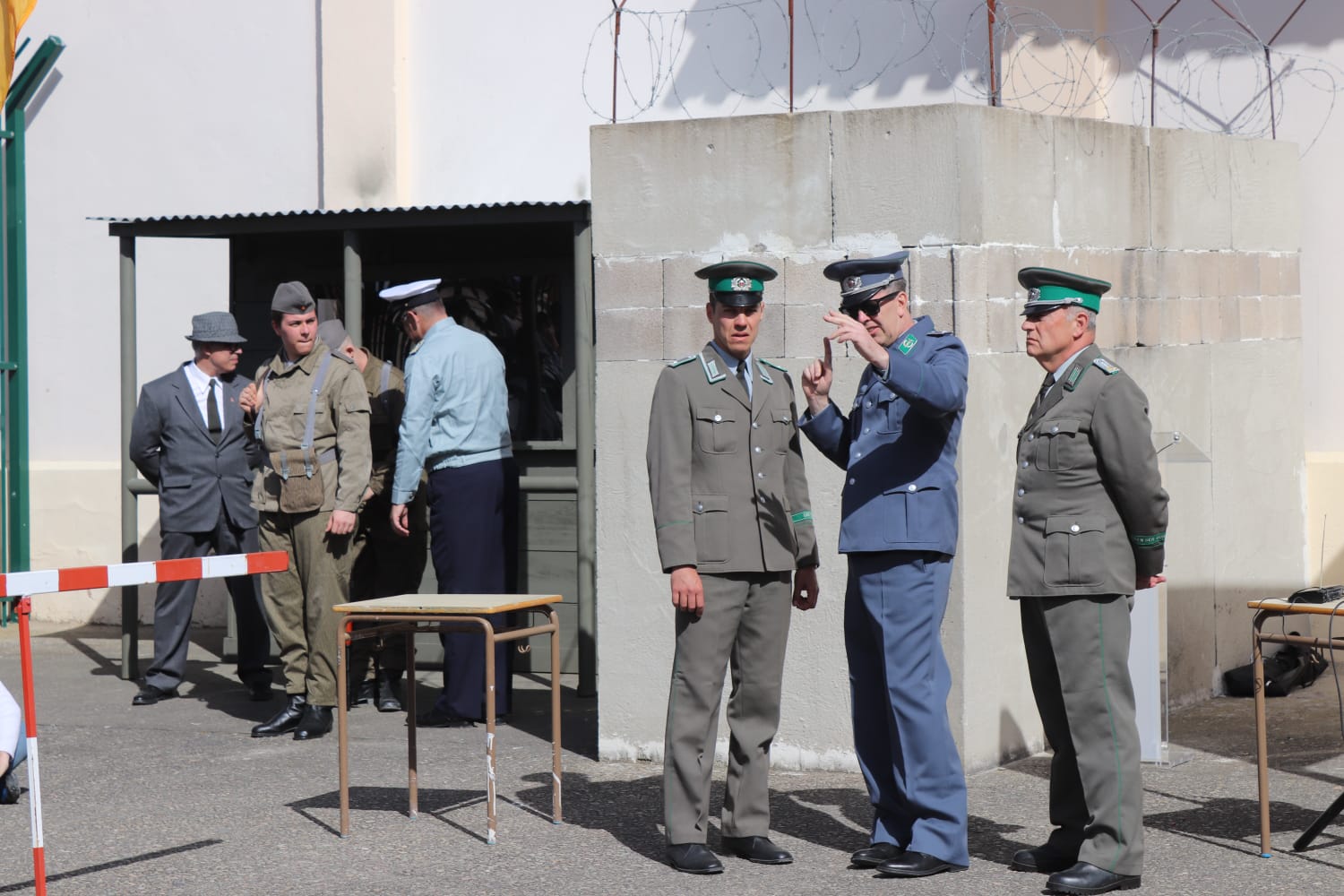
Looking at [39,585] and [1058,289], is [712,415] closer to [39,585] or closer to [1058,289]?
[1058,289]

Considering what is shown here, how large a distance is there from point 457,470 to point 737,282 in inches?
114

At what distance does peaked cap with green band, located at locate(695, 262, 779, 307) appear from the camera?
232 inches

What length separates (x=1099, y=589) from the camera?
5.49m

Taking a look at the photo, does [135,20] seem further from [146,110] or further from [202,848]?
[202,848]

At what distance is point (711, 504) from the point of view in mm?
5906

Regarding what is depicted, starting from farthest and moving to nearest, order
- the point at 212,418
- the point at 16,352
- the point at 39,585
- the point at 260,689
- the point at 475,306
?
1. the point at 16,352
2. the point at 475,306
3. the point at 212,418
4. the point at 260,689
5. the point at 39,585

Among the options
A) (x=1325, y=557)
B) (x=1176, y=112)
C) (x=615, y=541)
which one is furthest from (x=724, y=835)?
(x=1176, y=112)

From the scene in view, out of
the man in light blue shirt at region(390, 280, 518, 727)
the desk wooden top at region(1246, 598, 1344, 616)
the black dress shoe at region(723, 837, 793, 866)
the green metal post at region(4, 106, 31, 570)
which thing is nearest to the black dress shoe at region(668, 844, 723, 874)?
the black dress shoe at region(723, 837, 793, 866)

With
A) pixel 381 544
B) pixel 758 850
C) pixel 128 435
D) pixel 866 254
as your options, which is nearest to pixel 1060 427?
pixel 758 850

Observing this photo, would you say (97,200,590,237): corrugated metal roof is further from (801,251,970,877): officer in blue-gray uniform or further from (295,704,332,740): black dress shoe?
(801,251,970,877): officer in blue-gray uniform

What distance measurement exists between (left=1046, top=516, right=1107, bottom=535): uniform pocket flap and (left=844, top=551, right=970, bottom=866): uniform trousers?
1.34 ft

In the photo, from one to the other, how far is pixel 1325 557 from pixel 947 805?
4762 mm

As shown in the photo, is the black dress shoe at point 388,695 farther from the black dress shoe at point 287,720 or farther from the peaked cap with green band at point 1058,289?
the peaked cap with green band at point 1058,289

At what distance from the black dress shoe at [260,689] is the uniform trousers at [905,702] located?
433 centimetres
